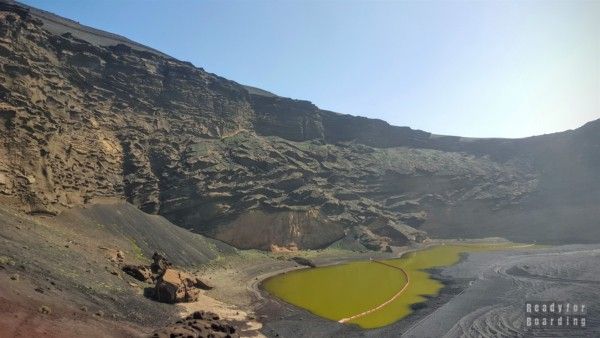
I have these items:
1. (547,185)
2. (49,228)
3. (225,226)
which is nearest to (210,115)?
(225,226)

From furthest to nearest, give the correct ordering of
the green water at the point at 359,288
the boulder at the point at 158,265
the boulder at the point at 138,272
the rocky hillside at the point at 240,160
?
the rocky hillside at the point at 240,160 → the boulder at the point at 158,265 → the boulder at the point at 138,272 → the green water at the point at 359,288

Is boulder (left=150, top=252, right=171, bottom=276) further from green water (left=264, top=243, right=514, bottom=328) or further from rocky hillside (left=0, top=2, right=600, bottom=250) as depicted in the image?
rocky hillside (left=0, top=2, right=600, bottom=250)

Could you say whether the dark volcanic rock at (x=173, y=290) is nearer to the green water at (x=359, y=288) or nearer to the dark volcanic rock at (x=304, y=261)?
the green water at (x=359, y=288)

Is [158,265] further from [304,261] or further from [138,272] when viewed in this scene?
[304,261]

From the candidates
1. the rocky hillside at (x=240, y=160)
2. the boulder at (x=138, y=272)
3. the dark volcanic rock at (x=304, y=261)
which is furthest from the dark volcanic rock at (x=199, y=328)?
the dark volcanic rock at (x=304, y=261)

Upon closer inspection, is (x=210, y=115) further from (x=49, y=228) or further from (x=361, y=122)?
(x=361, y=122)

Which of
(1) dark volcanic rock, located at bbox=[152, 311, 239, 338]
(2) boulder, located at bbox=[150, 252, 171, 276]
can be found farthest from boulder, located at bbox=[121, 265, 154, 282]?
(1) dark volcanic rock, located at bbox=[152, 311, 239, 338]

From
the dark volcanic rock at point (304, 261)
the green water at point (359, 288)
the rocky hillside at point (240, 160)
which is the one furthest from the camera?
the dark volcanic rock at point (304, 261)

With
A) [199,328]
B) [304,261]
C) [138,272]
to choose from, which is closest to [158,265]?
[138,272]
